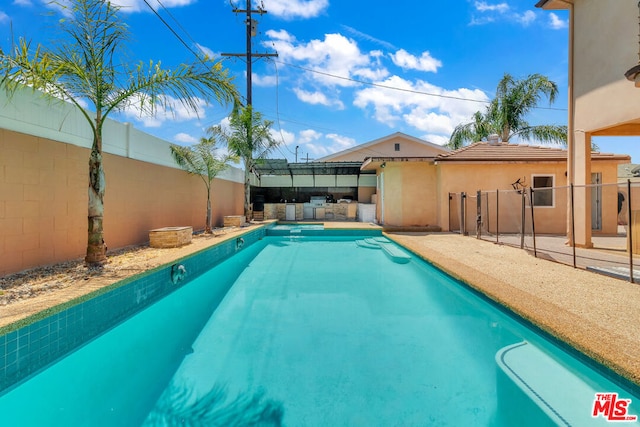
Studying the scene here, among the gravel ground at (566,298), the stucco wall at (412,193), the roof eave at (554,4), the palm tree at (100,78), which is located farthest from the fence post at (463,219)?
the palm tree at (100,78)

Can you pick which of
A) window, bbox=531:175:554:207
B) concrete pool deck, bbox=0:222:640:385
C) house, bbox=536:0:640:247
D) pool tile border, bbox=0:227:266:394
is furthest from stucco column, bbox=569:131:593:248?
pool tile border, bbox=0:227:266:394

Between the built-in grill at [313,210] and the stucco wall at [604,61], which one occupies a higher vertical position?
the stucco wall at [604,61]

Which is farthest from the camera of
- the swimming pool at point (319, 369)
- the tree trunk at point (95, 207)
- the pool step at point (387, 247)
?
the pool step at point (387, 247)

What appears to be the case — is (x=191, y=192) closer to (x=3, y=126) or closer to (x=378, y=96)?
(x=3, y=126)

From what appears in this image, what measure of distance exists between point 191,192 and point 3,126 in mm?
6856

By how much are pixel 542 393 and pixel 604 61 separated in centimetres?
780

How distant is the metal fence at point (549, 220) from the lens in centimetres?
721

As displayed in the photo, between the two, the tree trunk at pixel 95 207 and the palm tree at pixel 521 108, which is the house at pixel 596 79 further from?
the tree trunk at pixel 95 207

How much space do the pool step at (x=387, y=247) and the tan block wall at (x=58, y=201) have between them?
6.90 metres

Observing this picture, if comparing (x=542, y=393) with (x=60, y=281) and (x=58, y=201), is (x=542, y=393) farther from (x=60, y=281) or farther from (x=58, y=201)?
(x=58, y=201)

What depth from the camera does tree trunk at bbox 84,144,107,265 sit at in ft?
17.7

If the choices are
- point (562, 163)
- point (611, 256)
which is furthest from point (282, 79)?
point (611, 256)

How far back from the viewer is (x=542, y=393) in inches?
99.2

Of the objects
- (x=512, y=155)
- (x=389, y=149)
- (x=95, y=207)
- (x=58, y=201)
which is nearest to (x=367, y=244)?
(x=512, y=155)
